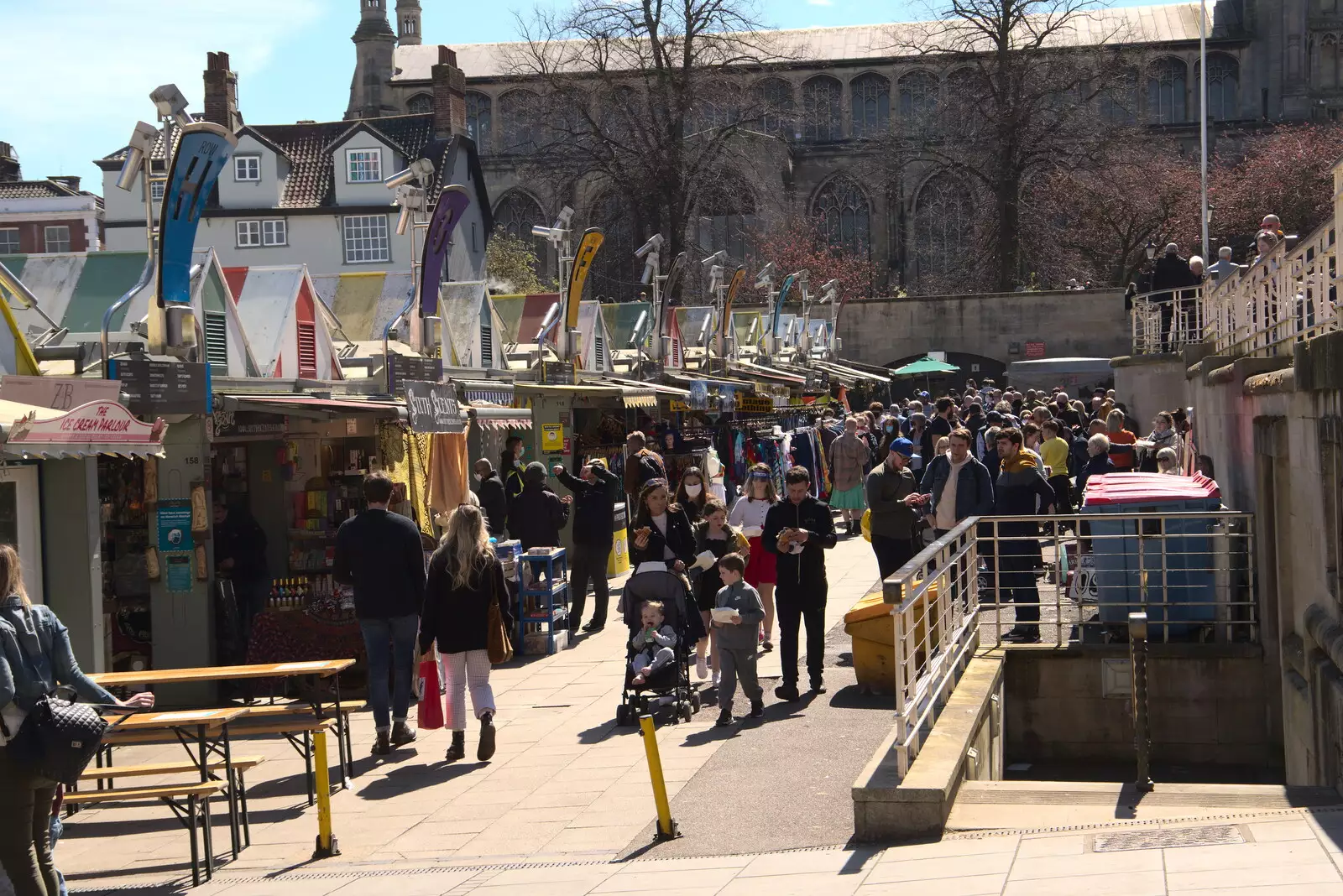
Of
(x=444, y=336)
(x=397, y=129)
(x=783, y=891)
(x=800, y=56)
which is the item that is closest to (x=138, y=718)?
(x=783, y=891)

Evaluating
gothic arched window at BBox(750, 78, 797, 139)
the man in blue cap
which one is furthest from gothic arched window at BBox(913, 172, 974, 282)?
the man in blue cap

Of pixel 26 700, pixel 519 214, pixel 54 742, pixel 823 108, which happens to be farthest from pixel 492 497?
pixel 823 108

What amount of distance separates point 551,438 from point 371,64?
226 feet

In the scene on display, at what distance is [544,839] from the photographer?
26.3ft

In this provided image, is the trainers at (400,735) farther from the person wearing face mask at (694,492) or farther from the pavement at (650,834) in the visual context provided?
the person wearing face mask at (694,492)

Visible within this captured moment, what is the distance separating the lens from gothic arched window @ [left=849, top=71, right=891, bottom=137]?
82.9 metres

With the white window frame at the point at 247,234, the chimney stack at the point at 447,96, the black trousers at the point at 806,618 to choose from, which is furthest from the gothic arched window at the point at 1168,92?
the black trousers at the point at 806,618

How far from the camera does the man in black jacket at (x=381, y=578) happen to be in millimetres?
10180

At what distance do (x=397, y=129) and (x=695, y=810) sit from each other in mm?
50255

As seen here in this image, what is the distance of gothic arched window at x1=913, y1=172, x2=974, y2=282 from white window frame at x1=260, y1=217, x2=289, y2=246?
2927 centimetres

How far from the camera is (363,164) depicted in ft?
174

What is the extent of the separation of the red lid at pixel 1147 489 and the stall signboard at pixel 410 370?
594cm

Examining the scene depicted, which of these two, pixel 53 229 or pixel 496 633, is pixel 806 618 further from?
pixel 53 229

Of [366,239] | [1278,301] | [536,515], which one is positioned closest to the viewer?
[1278,301]
